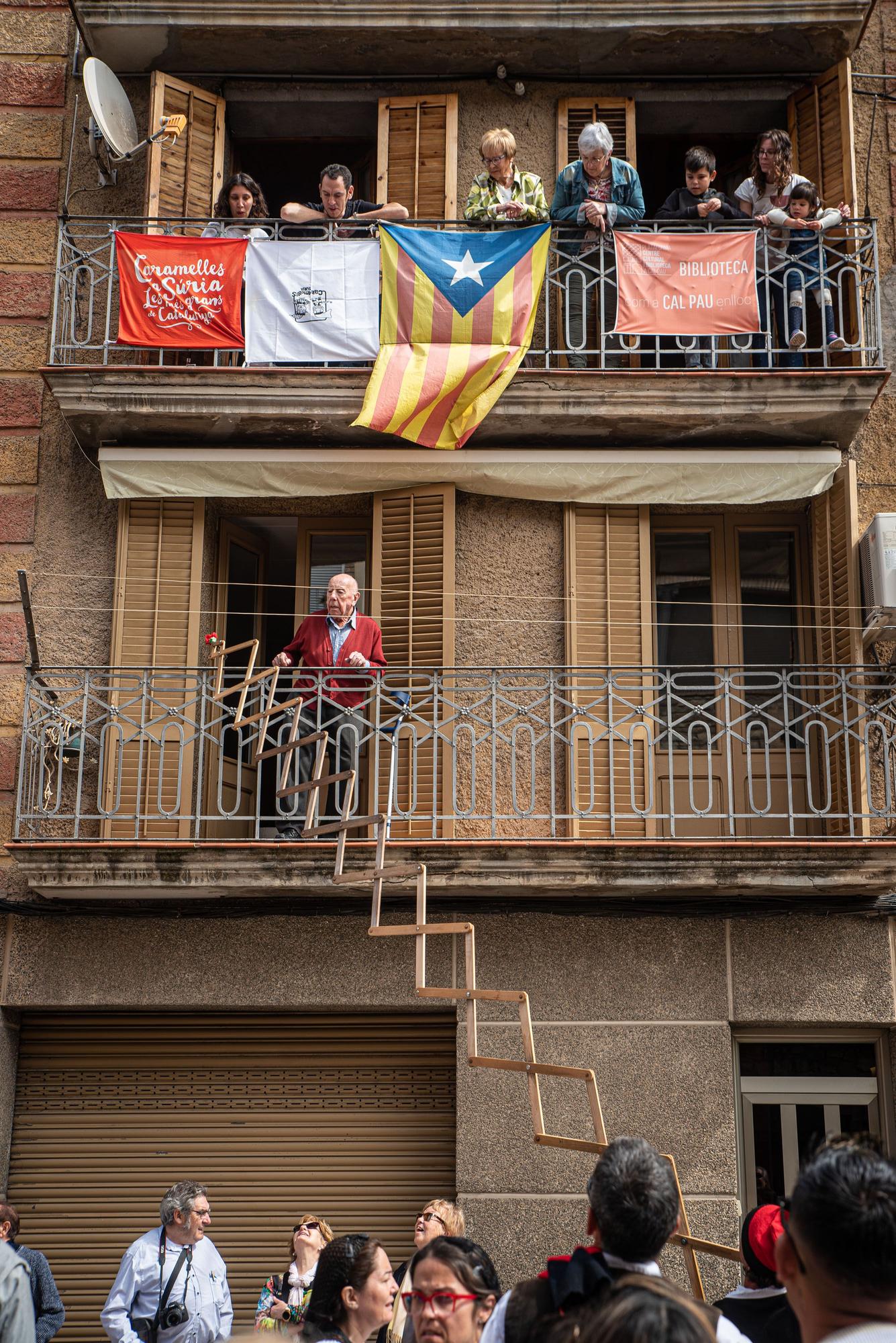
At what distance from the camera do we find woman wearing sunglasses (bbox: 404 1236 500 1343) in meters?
4.25

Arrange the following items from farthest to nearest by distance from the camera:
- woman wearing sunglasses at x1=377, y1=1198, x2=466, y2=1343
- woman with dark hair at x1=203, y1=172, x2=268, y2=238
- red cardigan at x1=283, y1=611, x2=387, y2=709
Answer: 1. woman with dark hair at x1=203, y1=172, x2=268, y2=238
2. red cardigan at x1=283, y1=611, x2=387, y2=709
3. woman wearing sunglasses at x1=377, y1=1198, x2=466, y2=1343

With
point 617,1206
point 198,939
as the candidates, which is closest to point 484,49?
point 198,939

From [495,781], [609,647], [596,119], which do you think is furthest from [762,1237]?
[596,119]

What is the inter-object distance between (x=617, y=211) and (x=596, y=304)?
2.43 feet

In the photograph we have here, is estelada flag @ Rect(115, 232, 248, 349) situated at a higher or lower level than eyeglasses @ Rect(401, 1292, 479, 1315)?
higher

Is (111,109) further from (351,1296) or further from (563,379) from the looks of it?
(351,1296)

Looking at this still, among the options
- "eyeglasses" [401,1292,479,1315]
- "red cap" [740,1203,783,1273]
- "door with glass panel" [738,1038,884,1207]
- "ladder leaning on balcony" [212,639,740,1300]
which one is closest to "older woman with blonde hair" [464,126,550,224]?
"ladder leaning on balcony" [212,639,740,1300]

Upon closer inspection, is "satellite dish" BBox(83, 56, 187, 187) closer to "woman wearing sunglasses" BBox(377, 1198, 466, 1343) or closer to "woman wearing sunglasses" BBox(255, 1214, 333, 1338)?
"woman wearing sunglasses" BBox(255, 1214, 333, 1338)

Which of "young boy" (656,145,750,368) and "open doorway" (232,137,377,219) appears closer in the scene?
"young boy" (656,145,750,368)

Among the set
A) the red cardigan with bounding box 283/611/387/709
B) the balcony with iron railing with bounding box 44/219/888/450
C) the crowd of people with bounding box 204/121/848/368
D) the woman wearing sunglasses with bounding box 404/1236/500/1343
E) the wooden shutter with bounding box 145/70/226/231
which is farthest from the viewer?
the wooden shutter with bounding box 145/70/226/231

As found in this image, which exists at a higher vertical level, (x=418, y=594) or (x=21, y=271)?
(x=21, y=271)

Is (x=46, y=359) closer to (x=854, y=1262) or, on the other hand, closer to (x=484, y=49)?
(x=484, y=49)

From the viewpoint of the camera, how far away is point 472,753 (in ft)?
34.1

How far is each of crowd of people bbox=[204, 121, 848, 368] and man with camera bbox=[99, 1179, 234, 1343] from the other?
21.6 ft
